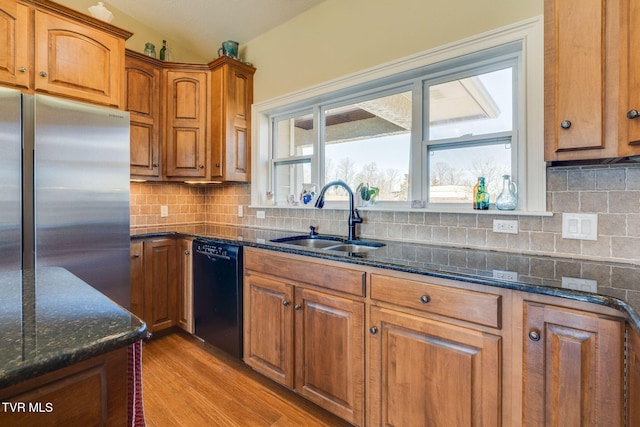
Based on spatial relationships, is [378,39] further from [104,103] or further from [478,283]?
[104,103]

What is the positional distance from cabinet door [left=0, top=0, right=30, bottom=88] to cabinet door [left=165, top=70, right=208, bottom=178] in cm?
104

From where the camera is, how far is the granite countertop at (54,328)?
20.0 inches

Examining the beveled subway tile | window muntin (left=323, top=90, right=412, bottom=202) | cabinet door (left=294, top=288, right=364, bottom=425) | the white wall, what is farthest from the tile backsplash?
the white wall

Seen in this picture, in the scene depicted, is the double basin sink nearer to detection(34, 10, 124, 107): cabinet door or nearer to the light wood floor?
the light wood floor

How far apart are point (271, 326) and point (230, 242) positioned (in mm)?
651

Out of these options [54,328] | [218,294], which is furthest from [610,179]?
[218,294]

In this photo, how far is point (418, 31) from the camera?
2035mm

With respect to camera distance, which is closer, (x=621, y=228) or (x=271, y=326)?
(x=621, y=228)

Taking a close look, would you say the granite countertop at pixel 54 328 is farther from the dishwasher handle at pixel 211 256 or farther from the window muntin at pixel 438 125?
the window muntin at pixel 438 125

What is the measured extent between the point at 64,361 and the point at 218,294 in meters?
1.88

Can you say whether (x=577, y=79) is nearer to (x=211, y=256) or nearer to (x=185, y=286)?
(x=211, y=256)

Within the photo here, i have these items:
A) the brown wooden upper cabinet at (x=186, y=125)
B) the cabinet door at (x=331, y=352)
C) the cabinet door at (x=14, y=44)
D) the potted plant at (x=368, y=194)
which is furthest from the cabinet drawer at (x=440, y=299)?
the cabinet door at (x=14, y=44)

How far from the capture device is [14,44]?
201cm

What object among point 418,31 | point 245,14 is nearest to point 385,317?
point 418,31
